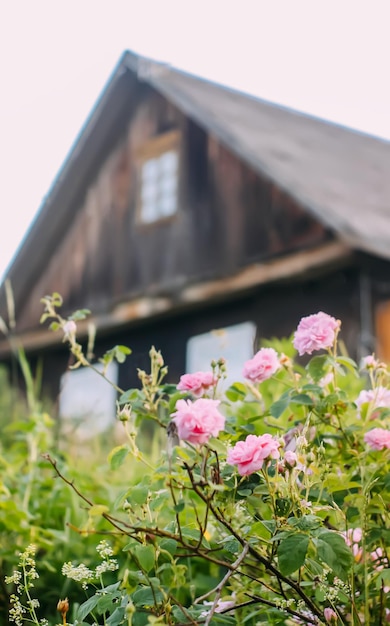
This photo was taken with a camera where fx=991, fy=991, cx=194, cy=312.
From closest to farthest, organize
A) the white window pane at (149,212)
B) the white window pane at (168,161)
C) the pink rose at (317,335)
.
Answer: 1. the pink rose at (317,335)
2. the white window pane at (168,161)
3. the white window pane at (149,212)

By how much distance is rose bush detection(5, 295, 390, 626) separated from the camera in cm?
175

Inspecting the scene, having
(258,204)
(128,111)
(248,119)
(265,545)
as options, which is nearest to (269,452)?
(265,545)

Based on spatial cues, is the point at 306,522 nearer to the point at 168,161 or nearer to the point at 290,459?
the point at 290,459

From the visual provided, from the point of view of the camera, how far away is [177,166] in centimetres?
1138

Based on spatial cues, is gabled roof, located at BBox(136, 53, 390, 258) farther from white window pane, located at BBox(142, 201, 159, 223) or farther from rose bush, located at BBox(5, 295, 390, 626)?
rose bush, located at BBox(5, 295, 390, 626)

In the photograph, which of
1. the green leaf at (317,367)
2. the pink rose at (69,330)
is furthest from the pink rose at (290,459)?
the pink rose at (69,330)

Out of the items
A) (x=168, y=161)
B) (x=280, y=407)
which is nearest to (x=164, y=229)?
(x=168, y=161)

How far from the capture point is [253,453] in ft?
5.86

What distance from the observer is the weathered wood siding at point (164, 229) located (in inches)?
392

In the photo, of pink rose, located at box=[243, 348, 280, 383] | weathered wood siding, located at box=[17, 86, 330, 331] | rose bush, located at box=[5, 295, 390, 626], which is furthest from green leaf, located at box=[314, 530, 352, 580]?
weathered wood siding, located at box=[17, 86, 330, 331]

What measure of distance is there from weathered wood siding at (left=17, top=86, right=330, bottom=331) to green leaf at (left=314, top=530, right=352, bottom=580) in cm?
739

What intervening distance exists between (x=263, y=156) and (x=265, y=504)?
806cm

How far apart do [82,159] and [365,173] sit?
3.62 metres

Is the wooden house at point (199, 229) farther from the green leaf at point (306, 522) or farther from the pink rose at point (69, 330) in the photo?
the green leaf at point (306, 522)
